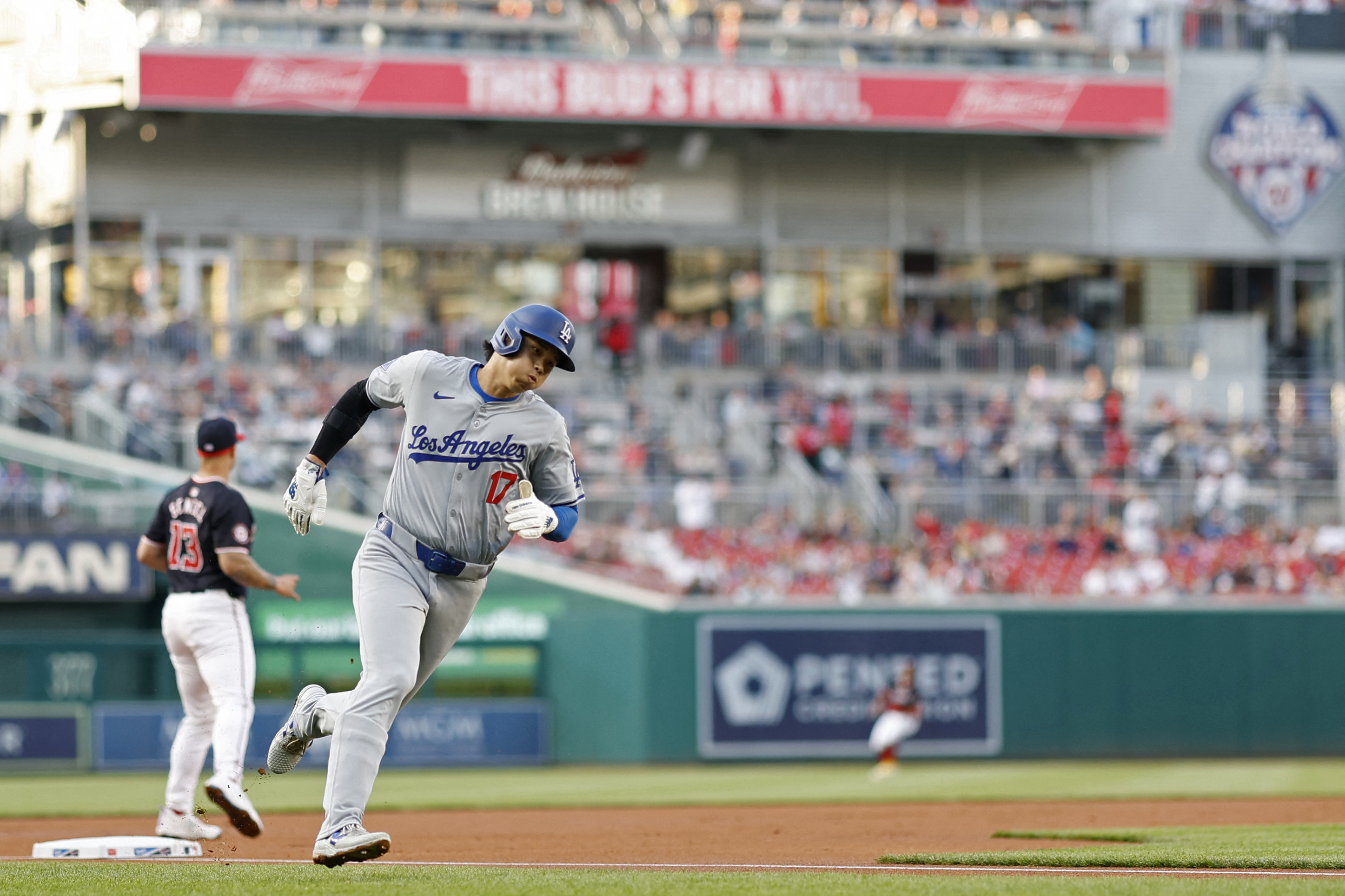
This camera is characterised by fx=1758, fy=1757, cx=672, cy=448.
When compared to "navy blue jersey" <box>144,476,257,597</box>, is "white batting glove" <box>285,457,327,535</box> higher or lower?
higher

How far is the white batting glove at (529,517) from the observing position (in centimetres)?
659

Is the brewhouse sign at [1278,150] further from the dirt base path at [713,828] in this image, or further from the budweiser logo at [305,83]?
the dirt base path at [713,828]

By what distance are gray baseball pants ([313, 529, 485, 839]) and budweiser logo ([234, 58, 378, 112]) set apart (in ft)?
76.0

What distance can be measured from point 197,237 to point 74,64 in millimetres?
3749

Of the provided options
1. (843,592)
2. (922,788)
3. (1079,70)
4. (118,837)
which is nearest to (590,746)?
(843,592)

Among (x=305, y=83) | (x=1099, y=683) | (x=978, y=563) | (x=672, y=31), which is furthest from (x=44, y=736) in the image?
(x=672, y=31)

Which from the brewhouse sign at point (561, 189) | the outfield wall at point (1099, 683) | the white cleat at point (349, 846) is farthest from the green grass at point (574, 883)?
the brewhouse sign at point (561, 189)

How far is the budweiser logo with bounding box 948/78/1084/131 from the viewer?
31031 millimetres

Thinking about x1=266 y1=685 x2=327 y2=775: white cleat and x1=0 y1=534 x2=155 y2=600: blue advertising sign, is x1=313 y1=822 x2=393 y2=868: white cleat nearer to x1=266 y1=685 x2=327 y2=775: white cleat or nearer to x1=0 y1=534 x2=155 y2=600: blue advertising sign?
x1=266 y1=685 x2=327 y2=775: white cleat

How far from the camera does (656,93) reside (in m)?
30.0

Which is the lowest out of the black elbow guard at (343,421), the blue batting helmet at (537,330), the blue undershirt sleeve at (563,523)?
the blue undershirt sleeve at (563,523)

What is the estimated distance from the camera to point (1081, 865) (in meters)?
8.09

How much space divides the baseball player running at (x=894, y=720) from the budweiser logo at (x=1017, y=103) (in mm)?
14538

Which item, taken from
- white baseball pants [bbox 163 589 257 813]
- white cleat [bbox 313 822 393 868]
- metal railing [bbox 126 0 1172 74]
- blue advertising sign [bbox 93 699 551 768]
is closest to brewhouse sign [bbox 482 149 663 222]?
metal railing [bbox 126 0 1172 74]
